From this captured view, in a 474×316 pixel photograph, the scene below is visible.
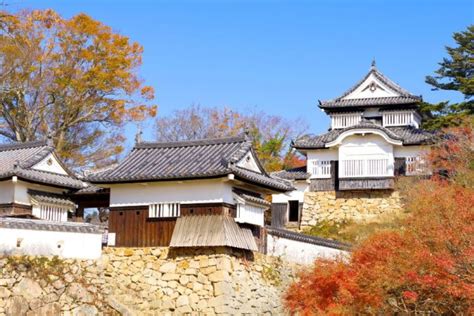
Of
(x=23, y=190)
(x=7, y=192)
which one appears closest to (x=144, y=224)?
(x=23, y=190)

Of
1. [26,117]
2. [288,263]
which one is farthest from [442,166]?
[26,117]

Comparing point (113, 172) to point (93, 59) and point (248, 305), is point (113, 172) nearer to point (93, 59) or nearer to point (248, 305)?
point (248, 305)

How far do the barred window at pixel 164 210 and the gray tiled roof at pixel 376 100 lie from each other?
18.1 meters

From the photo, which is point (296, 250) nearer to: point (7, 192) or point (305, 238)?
point (305, 238)

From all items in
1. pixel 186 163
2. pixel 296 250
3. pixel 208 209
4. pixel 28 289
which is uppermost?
pixel 186 163

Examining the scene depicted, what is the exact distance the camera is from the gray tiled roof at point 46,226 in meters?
22.3

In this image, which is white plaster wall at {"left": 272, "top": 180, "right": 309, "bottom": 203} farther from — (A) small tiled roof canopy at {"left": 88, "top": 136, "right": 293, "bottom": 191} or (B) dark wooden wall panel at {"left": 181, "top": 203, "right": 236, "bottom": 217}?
(B) dark wooden wall panel at {"left": 181, "top": 203, "right": 236, "bottom": 217}

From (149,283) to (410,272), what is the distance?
9031 millimetres

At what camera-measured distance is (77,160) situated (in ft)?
134

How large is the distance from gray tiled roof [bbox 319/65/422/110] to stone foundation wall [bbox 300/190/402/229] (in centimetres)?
494

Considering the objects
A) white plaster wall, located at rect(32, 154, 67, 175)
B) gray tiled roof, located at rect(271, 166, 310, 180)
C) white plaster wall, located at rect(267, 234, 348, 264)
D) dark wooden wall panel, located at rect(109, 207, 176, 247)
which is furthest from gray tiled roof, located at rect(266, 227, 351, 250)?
gray tiled roof, located at rect(271, 166, 310, 180)

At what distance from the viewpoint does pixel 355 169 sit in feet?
128

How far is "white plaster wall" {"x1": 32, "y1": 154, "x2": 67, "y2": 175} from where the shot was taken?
28589 millimetres

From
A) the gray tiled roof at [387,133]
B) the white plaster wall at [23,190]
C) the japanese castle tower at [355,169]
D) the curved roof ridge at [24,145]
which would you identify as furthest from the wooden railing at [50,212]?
the gray tiled roof at [387,133]
